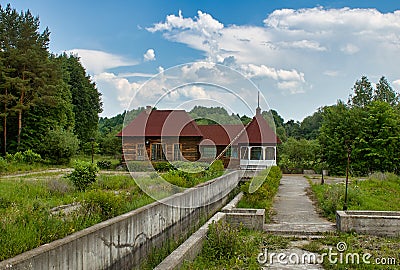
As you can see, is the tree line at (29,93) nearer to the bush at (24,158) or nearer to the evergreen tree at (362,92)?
the bush at (24,158)

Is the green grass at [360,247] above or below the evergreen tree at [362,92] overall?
below

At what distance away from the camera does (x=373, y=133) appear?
107 feet

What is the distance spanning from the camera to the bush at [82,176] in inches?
493

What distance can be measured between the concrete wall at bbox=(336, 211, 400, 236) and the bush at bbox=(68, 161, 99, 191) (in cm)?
743

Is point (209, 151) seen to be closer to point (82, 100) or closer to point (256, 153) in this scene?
point (256, 153)

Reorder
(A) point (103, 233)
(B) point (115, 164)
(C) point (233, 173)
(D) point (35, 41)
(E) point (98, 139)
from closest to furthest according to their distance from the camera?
(A) point (103, 233) < (C) point (233, 173) < (B) point (115, 164) < (D) point (35, 41) < (E) point (98, 139)

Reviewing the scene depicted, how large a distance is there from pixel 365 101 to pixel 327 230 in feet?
144

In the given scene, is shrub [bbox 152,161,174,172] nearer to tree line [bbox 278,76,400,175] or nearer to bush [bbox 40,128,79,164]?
bush [bbox 40,128,79,164]

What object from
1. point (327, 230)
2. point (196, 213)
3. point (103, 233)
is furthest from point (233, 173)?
point (103, 233)

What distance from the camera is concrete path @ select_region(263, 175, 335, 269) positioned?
7.39m

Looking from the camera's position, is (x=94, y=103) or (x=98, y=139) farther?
(x=94, y=103)

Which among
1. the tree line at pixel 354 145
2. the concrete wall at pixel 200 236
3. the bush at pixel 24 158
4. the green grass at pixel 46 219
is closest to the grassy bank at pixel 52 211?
the green grass at pixel 46 219

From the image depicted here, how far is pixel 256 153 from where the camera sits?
26.1 metres

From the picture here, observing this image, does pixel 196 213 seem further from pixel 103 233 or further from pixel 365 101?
pixel 365 101
